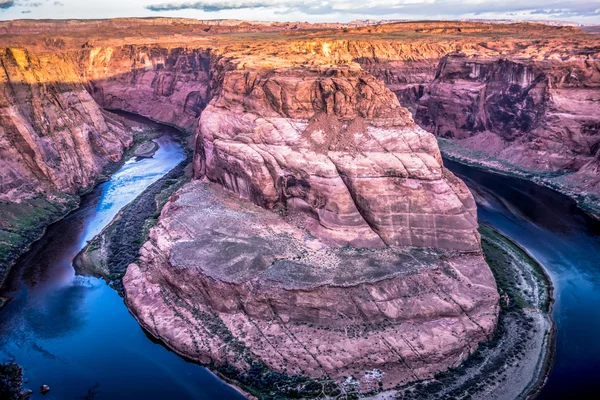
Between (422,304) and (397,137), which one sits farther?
(397,137)

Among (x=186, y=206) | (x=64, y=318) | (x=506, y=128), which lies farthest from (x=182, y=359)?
(x=506, y=128)

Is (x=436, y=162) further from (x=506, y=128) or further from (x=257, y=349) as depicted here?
(x=506, y=128)

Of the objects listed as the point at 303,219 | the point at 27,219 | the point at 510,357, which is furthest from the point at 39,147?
the point at 510,357

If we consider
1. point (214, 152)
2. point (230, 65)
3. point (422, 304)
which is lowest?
point (422, 304)

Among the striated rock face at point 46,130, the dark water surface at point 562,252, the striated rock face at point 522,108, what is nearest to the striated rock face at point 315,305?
the dark water surface at point 562,252

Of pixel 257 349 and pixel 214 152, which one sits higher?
pixel 214 152

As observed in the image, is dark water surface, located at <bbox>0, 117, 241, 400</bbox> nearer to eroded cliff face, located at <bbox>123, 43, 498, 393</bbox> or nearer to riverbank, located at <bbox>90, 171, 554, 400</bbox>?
eroded cliff face, located at <bbox>123, 43, 498, 393</bbox>
